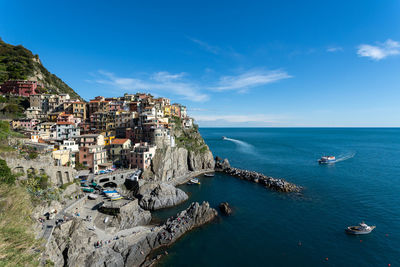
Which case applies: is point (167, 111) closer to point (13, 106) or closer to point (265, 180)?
point (265, 180)

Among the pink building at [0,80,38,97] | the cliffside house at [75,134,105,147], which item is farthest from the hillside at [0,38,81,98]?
the cliffside house at [75,134,105,147]

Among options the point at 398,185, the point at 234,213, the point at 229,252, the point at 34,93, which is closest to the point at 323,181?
the point at 398,185

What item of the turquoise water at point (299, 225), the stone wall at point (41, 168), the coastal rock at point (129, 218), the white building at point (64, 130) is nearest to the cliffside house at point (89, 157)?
the stone wall at point (41, 168)

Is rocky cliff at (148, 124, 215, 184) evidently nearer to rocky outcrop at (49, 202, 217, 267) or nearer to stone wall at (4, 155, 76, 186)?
stone wall at (4, 155, 76, 186)

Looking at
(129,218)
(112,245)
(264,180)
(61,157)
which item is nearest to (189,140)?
(264,180)

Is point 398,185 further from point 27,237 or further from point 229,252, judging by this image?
point 27,237

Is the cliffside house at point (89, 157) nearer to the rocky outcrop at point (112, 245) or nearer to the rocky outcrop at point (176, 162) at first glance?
the rocky outcrop at point (176, 162)

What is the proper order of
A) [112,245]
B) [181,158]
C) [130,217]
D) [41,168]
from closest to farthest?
[112,245], [41,168], [130,217], [181,158]
